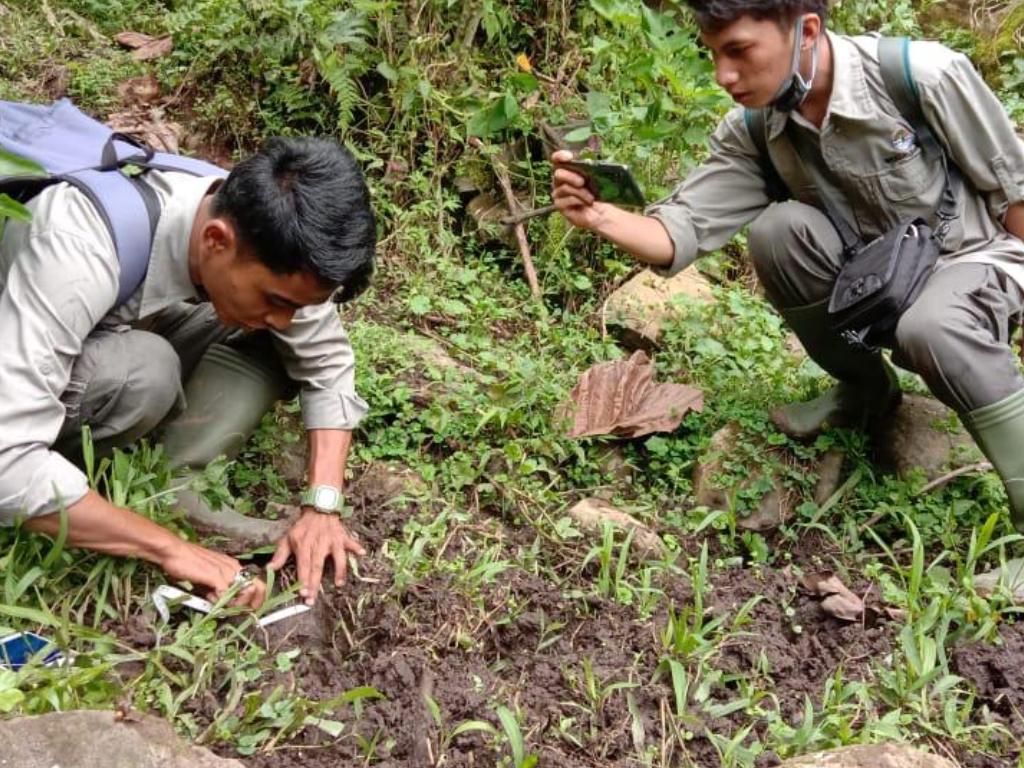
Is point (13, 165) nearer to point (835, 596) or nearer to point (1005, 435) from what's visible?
point (835, 596)

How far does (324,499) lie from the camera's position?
3125 millimetres

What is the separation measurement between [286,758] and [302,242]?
1157 mm

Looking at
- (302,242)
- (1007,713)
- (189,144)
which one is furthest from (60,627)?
(189,144)

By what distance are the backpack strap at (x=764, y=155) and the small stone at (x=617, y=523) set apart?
1136 millimetres

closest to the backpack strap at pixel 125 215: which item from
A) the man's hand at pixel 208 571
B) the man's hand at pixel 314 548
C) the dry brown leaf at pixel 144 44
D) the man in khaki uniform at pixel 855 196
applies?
the man's hand at pixel 208 571

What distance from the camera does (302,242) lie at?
Answer: 2674mm

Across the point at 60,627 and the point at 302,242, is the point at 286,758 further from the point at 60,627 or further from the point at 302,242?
the point at 302,242

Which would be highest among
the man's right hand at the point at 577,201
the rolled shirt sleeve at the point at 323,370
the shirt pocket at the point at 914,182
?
the shirt pocket at the point at 914,182

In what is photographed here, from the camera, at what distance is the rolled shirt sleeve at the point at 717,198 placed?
11.8 ft

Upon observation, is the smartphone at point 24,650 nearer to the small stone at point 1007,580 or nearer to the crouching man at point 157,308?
the crouching man at point 157,308

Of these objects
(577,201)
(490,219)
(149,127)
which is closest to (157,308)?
(577,201)

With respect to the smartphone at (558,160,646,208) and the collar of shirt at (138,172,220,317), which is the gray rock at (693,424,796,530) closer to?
the smartphone at (558,160,646,208)

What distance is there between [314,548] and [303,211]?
0.92 meters

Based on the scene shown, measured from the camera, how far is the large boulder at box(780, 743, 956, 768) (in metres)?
2.38
